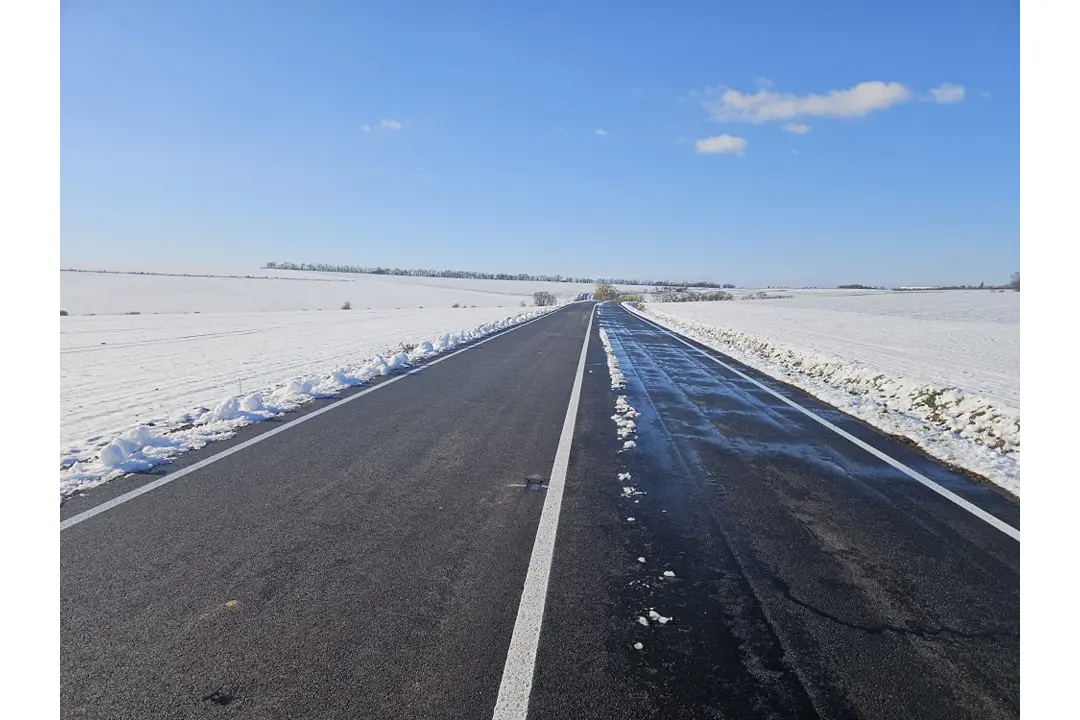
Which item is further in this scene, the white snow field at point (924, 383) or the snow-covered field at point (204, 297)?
the snow-covered field at point (204, 297)

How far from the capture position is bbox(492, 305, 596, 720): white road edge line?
2.49 meters

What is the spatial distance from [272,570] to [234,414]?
5.32m

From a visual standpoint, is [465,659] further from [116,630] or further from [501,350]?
[501,350]

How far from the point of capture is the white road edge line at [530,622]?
2488 millimetres

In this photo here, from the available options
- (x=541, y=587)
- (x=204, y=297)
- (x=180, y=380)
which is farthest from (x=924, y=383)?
(x=204, y=297)

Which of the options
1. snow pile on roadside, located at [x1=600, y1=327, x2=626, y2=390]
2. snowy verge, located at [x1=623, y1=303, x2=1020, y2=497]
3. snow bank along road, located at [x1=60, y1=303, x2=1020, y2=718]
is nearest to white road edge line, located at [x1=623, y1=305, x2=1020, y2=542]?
snow bank along road, located at [x1=60, y1=303, x2=1020, y2=718]

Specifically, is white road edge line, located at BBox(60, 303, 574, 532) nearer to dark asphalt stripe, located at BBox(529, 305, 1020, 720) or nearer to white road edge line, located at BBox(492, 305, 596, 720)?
white road edge line, located at BBox(492, 305, 596, 720)

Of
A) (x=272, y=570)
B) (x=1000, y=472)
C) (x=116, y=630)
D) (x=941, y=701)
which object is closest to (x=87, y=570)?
(x=116, y=630)

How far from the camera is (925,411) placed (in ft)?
31.0

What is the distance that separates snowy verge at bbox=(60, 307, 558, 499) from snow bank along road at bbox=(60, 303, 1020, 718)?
0.42m

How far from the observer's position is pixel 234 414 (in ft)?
27.0

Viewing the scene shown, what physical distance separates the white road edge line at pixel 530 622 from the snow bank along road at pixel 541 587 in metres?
0.02

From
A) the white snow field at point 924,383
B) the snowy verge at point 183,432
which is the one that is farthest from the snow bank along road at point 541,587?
the white snow field at point 924,383

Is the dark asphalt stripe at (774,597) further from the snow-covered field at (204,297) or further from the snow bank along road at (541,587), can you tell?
the snow-covered field at (204,297)
